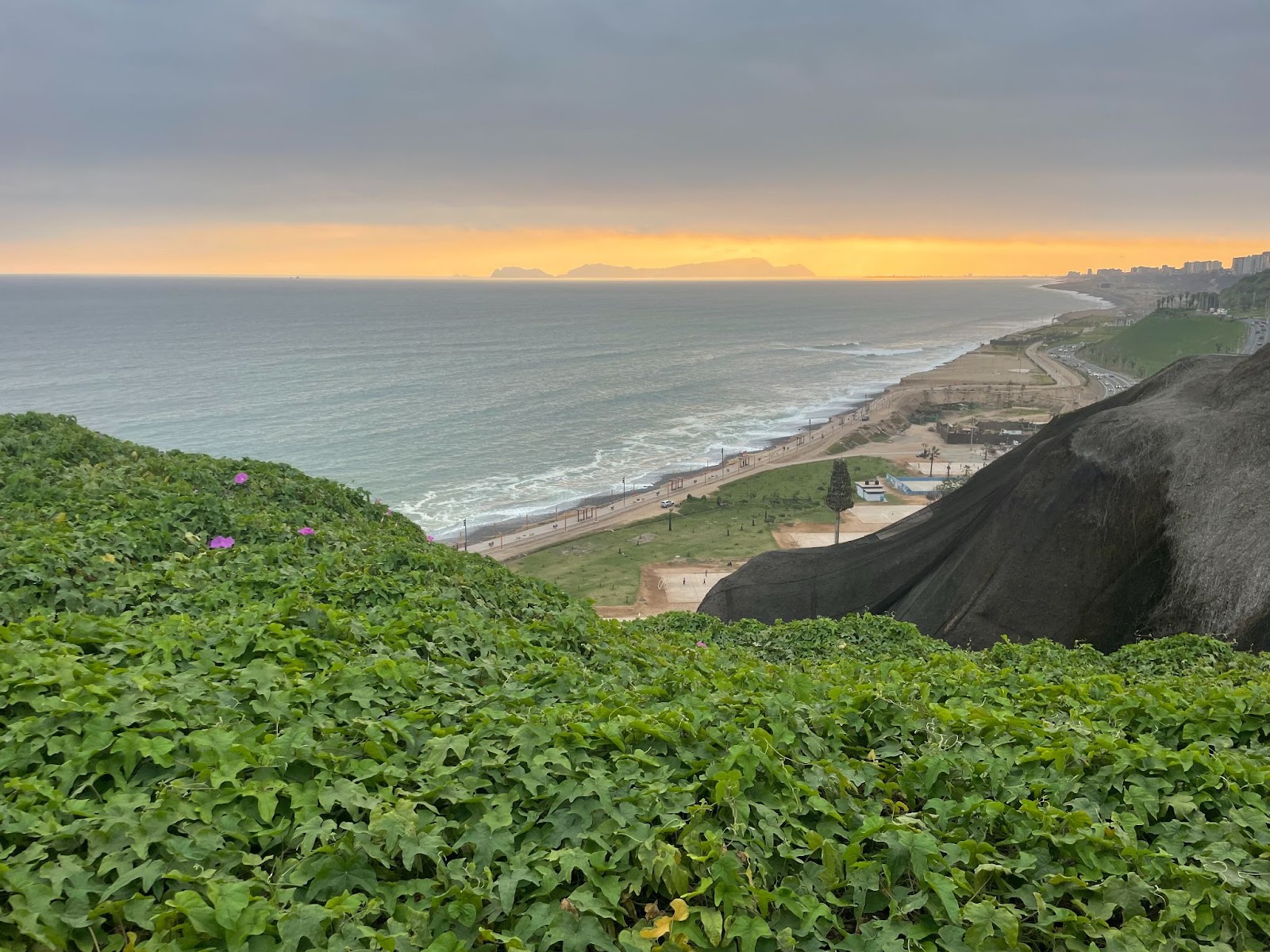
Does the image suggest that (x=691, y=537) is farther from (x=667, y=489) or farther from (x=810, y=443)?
(x=810, y=443)

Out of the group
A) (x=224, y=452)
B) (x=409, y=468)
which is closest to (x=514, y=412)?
(x=409, y=468)

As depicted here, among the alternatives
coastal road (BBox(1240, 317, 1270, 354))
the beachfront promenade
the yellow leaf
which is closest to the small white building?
the beachfront promenade

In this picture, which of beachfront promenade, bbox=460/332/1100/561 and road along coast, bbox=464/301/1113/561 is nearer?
beachfront promenade, bbox=460/332/1100/561

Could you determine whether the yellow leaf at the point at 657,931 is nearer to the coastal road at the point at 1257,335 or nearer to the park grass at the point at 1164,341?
the coastal road at the point at 1257,335

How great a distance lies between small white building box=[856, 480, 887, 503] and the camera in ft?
165

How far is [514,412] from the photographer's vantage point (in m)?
80.8

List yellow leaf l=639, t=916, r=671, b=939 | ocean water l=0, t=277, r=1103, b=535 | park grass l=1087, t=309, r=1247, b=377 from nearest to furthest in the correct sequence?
1. yellow leaf l=639, t=916, r=671, b=939
2. ocean water l=0, t=277, r=1103, b=535
3. park grass l=1087, t=309, r=1247, b=377

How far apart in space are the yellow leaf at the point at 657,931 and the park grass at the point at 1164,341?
114 metres

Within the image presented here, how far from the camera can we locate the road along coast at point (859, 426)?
154 feet

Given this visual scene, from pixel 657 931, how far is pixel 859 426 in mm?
74143

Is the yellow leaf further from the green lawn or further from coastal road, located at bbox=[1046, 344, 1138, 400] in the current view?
coastal road, located at bbox=[1046, 344, 1138, 400]

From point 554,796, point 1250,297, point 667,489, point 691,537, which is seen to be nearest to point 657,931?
point 554,796

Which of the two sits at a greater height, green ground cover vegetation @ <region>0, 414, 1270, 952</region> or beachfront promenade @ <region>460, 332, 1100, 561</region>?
green ground cover vegetation @ <region>0, 414, 1270, 952</region>

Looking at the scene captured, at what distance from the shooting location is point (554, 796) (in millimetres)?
3648
